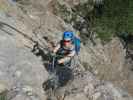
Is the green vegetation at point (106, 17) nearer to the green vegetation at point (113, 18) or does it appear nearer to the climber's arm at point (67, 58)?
the green vegetation at point (113, 18)

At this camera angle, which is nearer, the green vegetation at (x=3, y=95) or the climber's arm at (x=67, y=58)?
the green vegetation at (x=3, y=95)

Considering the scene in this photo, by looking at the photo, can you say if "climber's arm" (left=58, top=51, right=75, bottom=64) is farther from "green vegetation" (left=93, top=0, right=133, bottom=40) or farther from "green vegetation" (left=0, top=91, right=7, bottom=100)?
"green vegetation" (left=93, top=0, right=133, bottom=40)

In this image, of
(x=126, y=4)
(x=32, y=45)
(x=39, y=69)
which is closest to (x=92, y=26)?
(x=126, y=4)

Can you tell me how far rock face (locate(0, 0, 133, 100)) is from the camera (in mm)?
11461

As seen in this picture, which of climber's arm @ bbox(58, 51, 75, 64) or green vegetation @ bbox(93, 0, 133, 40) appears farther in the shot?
green vegetation @ bbox(93, 0, 133, 40)

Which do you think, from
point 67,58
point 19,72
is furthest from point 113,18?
point 19,72

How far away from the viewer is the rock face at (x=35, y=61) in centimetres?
1146

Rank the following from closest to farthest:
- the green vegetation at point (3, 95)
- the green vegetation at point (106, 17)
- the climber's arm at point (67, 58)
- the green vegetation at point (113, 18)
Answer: the green vegetation at point (3, 95)
the climber's arm at point (67, 58)
the green vegetation at point (106, 17)
the green vegetation at point (113, 18)

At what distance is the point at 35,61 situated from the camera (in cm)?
1300

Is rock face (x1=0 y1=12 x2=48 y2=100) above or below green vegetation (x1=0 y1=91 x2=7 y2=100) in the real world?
above

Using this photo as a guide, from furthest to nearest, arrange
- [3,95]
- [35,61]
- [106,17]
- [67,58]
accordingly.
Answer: [106,17]
[35,61]
[67,58]
[3,95]

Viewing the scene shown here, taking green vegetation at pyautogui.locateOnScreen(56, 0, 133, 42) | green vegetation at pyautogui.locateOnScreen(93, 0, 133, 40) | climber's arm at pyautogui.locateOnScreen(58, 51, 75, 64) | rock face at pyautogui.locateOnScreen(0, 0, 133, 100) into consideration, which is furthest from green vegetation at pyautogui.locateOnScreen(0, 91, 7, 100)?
green vegetation at pyautogui.locateOnScreen(93, 0, 133, 40)

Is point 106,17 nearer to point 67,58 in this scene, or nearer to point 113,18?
point 113,18

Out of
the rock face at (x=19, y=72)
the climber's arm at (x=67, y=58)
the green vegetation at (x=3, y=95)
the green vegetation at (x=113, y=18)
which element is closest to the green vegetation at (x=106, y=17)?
the green vegetation at (x=113, y=18)
